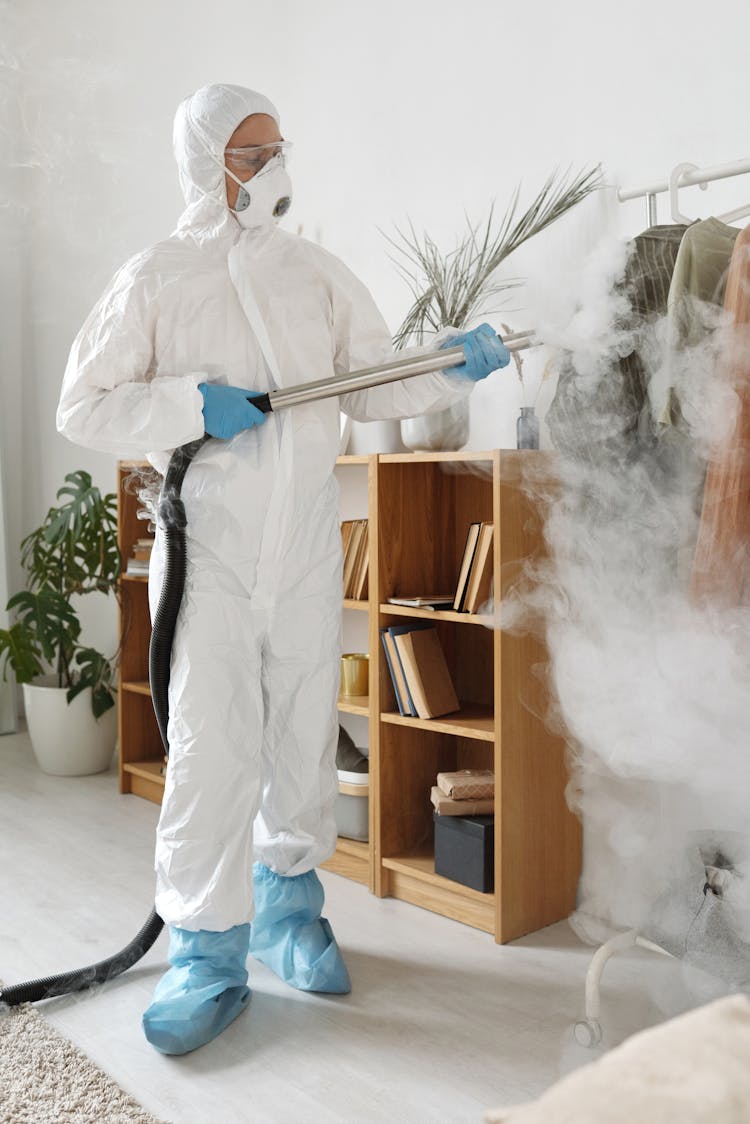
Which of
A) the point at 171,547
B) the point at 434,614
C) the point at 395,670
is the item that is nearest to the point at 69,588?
the point at 395,670

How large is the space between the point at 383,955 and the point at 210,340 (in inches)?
48.8

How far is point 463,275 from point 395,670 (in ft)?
3.15

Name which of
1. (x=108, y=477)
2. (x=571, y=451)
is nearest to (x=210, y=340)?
(x=571, y=451)

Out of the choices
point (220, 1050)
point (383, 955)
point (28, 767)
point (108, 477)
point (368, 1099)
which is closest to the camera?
point (368, 1099)

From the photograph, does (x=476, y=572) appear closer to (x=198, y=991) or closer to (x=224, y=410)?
(x=224, y=410)

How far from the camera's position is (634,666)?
1.92m

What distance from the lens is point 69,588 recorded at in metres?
3.45

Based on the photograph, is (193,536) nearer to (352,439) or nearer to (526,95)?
(352,439)

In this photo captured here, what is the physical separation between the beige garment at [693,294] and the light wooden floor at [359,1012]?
101cm

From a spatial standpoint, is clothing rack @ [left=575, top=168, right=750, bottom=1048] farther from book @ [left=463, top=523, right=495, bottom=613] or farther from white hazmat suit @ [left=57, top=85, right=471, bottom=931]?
book @ [left=463, top=523, right=495, bottom=613]

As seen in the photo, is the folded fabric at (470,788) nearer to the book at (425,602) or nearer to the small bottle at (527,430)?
the book at (425,602)

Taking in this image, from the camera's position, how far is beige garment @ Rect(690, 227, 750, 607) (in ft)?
4.56

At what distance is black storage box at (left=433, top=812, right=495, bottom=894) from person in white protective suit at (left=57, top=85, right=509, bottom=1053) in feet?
1.27

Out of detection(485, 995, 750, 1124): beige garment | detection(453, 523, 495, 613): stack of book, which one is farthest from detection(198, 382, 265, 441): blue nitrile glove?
detection(485, 995, 750, 1124): beige garment
